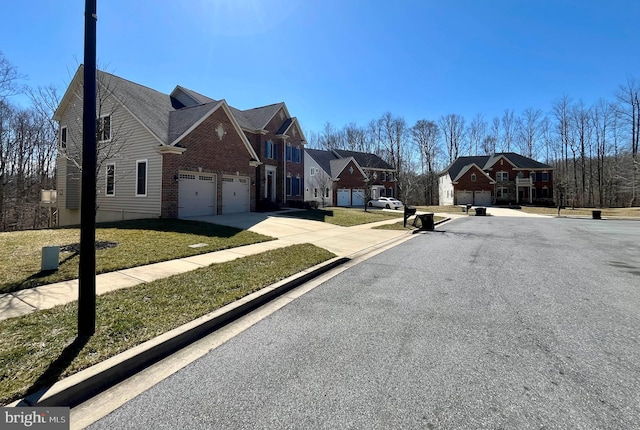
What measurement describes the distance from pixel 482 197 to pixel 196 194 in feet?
147

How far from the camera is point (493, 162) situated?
47844mm

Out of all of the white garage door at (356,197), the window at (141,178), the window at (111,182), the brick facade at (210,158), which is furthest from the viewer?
the white garage door at (356,197)

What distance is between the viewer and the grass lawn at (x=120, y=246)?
575cm

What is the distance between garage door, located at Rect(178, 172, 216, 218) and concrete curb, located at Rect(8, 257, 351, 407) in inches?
491

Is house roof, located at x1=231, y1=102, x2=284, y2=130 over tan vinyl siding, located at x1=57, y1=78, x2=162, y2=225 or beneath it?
over

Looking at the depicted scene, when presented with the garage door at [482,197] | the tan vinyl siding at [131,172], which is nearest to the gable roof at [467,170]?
the garage door at [482,197]

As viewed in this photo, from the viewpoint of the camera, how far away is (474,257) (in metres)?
8.71

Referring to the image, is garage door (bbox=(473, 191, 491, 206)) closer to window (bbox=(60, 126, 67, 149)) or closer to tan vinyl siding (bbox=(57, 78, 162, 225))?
tan vinyl siding (bbox=(57, 78, 162, 225))

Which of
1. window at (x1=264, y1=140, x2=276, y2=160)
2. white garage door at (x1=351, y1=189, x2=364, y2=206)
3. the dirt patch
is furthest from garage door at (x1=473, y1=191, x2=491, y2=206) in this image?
the dirt patch

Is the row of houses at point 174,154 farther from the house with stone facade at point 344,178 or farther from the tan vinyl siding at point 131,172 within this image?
the house with stone facade at point 344,178

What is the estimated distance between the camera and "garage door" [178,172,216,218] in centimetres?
1559

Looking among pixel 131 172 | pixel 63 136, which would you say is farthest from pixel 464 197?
pixel 63 136

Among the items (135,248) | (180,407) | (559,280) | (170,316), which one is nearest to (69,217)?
(135,248)

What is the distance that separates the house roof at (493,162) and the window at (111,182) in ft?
151
